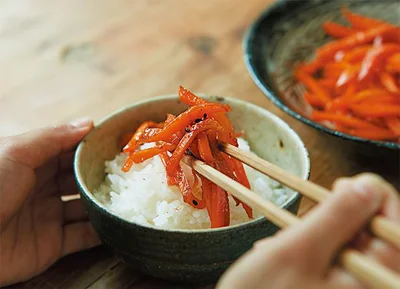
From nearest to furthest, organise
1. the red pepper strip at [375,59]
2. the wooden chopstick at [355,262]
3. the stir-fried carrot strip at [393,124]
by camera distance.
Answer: the wooden chopstick at [355,262] → the stir-fried carrot strip at [393,124] → the red pepper strip at [375,59]

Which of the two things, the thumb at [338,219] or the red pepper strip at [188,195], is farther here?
the red pepper strip at [188,195]

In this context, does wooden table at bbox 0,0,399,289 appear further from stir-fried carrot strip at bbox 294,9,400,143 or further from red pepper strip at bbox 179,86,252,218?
red pepper strip at bbox 179,86,252,218

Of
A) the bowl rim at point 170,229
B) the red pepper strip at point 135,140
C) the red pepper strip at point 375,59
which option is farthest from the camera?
the red pepper strip at point 375,59

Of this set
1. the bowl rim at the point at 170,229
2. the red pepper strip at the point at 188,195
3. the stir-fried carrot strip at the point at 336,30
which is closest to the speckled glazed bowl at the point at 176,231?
the bowl rim at the point at 170,229

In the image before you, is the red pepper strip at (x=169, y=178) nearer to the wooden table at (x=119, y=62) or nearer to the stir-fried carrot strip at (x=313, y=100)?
the wooden table at (x=119, y=62)

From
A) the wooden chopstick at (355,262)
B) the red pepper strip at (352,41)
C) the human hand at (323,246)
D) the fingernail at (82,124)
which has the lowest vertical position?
the red pepper strip at (352,41)

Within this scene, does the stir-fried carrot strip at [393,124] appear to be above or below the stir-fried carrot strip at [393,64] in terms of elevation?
below

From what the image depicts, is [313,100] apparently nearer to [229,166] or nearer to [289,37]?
[289,37]
